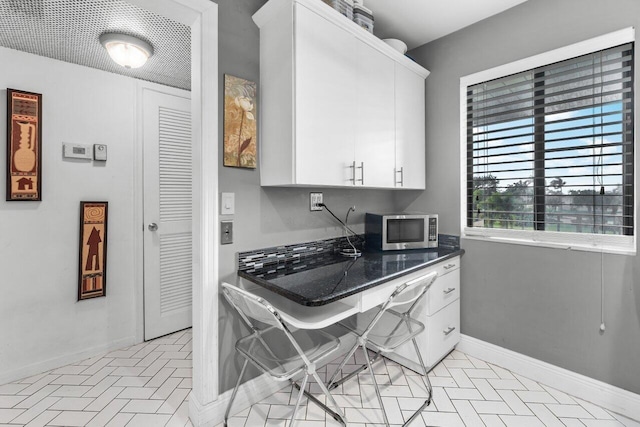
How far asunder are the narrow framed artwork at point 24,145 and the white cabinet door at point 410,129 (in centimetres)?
250

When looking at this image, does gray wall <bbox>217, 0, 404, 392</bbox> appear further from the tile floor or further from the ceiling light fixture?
the ceiling light fixture

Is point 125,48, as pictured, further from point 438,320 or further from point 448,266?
point 438,320

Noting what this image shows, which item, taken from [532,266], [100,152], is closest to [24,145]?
[100,152]

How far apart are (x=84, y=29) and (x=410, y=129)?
2.22 metres

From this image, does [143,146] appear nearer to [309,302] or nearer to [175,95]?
[175,95]

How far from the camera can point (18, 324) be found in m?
2.09

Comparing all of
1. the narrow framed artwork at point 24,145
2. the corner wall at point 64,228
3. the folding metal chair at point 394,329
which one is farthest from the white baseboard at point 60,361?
the folding metal chair at point 394,329

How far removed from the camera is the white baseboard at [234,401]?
63.0 inches

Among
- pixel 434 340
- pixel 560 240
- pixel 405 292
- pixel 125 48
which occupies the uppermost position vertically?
pixel 125 48

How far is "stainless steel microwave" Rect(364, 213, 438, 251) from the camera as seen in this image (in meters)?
2.27

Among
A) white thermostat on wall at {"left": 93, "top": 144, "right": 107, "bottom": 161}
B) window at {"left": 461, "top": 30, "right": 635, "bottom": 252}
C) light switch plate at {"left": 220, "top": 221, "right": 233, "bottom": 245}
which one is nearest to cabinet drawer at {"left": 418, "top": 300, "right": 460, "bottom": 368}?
window at {"left": 461, "top": 30, "right": 635, "bottom": 252}

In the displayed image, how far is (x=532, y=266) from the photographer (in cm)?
206

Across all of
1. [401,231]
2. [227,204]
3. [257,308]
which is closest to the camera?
[257,308]

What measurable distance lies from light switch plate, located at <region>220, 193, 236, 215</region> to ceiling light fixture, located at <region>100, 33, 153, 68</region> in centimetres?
121
